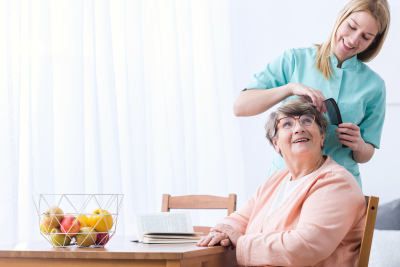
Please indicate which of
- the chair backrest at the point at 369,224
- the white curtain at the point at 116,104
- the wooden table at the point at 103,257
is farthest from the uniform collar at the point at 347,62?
the white curtain at the point at 116,104

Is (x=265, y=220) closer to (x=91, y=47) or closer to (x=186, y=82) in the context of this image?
(x=91, y=47)

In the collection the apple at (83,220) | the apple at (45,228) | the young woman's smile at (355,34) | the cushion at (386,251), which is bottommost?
the cushion at (386,251)

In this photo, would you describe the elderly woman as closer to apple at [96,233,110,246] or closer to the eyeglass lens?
the eyeglass lens

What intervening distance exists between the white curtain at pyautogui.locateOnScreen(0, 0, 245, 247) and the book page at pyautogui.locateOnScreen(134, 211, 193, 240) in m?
0.65

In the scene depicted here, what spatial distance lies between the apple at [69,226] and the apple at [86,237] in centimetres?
2

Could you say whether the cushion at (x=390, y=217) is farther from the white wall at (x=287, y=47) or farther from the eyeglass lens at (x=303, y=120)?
the eyeglass lens at (x=303, y=120)

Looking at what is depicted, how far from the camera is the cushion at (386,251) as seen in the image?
1.80 metres

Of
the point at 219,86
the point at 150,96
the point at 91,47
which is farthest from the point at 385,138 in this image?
the point at 91,47

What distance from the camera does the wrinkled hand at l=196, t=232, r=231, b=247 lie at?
114 centimetres

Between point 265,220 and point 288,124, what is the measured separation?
12.8 inches

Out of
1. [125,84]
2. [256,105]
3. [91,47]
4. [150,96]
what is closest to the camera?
[256,105]

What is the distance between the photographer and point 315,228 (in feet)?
3.55

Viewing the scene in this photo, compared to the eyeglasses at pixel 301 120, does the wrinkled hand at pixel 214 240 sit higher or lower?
lower

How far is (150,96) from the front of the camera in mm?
2438
